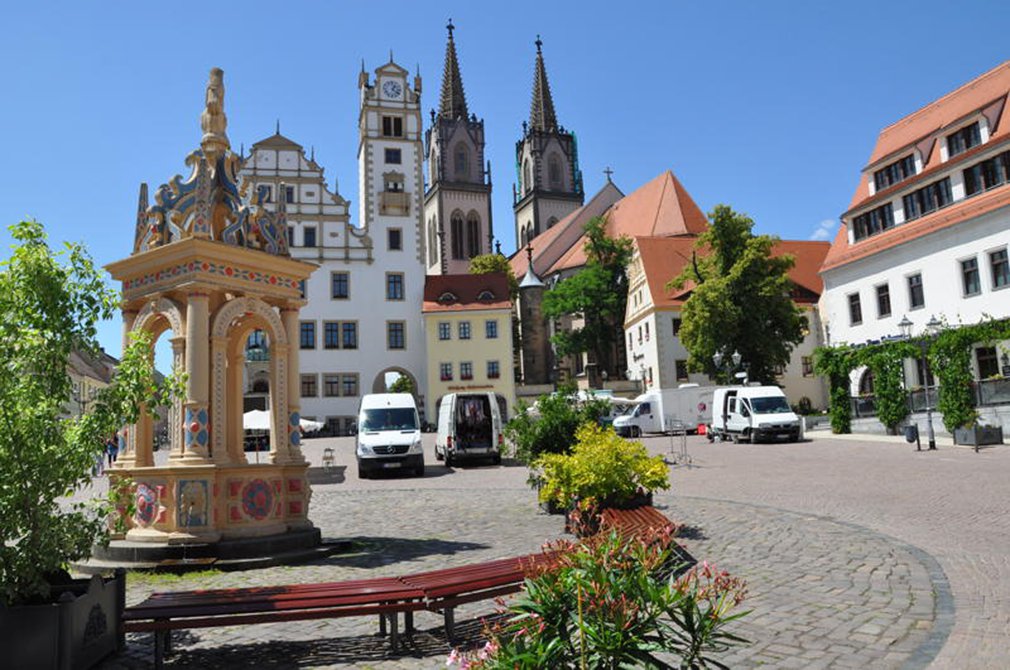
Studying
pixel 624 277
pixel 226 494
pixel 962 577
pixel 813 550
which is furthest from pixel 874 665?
pixel 624 277

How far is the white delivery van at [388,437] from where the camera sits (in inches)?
856

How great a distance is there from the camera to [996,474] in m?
15.5

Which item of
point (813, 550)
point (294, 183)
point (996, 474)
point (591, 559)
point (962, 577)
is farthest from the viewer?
point (294, 183)

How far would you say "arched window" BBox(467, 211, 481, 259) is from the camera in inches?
3418

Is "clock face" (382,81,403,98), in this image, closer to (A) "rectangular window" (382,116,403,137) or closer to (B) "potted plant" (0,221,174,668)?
(A) "rectangular window" (382,116,403,137)

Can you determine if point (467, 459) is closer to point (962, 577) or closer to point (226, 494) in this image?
point (226, 494)

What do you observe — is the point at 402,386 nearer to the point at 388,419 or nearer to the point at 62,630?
the point at 388,419

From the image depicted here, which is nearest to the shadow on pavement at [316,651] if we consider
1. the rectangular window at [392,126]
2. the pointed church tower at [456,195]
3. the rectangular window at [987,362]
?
the rectangular window at [987,362]

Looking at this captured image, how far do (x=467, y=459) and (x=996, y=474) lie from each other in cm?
1480

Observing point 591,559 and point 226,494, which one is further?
point 226,494

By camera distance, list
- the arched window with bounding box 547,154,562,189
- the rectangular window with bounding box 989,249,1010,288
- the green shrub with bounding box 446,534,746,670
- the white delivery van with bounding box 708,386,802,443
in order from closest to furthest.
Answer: the green shrub with bounding box 446,534,746,670 < the rectangular window with bounding box 989,249,1010,288 < the white delivery van with bounding box 708,386,802,443 < the arched window with bounding box 547,154,562,189

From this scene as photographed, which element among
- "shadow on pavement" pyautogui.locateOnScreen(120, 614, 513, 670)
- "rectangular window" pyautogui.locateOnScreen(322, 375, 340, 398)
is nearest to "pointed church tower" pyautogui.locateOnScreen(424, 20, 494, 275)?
"rectangular window" pyautogui.locateOnScreen(322, 375, 340, 398)

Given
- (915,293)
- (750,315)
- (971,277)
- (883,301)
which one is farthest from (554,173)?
(971,277)

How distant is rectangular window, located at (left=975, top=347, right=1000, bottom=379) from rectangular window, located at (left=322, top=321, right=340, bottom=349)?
35958 millimetres
